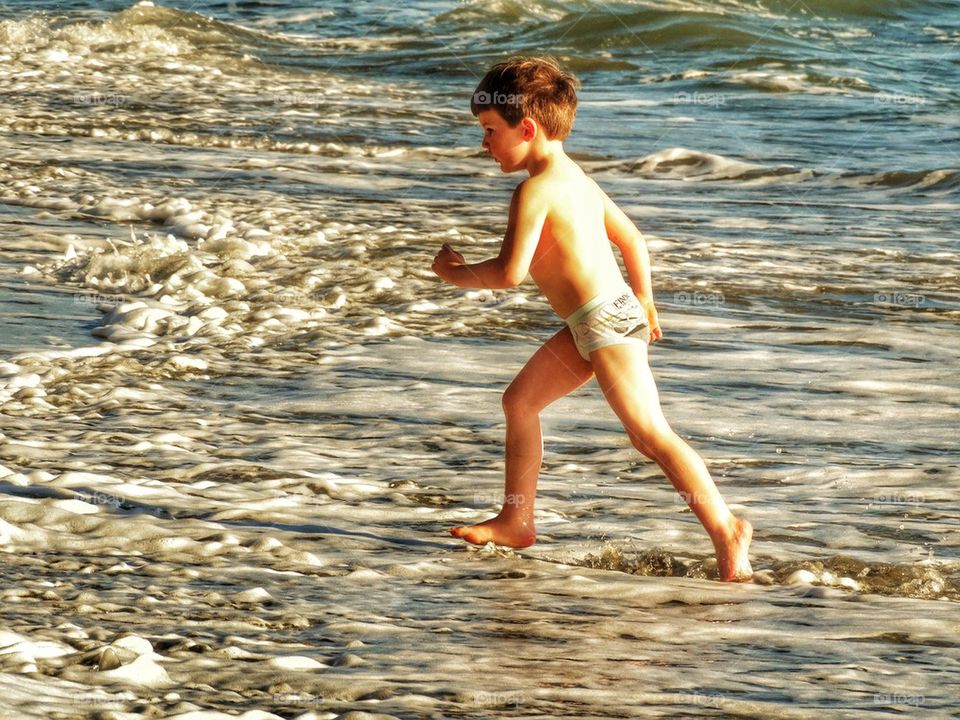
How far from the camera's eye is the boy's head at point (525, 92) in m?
3.74

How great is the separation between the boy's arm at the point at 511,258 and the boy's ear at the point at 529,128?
16cm

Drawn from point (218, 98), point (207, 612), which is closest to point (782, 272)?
point (207, 612)

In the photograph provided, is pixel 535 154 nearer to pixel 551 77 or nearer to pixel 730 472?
pixel 551 77

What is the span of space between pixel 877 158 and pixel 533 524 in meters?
8.84

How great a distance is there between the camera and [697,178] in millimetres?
11070
